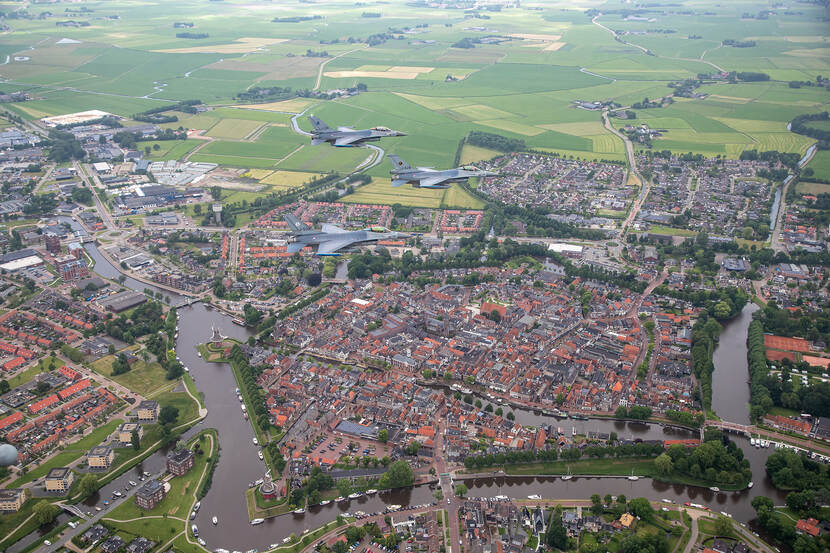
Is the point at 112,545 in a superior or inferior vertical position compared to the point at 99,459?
inferior

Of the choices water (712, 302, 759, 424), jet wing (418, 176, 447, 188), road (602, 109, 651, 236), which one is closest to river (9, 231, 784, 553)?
water (712, 302, 759, 424)

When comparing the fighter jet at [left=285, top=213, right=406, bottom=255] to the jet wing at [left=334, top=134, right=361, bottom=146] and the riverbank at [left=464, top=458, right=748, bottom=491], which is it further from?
the riverbank at [left=464, top=458, right=748, bottom=491]

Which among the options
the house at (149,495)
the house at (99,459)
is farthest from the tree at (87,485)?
the house at (149,495)

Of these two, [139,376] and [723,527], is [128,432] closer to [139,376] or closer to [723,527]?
[139,376]

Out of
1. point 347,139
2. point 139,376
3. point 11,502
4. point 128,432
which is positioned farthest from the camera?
point 347,139

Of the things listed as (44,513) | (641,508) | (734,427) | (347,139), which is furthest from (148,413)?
(734,427)

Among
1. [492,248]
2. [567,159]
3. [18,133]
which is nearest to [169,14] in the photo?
[18,133]
